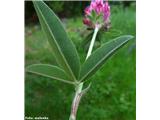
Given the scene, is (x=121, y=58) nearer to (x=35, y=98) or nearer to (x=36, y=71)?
(x=35, y=98)

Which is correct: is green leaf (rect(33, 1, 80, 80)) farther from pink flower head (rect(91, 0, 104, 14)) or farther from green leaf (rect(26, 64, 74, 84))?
pink flower head (rect(91, 0, 104, 14))

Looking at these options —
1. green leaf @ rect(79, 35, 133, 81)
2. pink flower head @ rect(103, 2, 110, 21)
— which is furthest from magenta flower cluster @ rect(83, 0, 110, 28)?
green leaf @ rect(79, 35, 133, 81)

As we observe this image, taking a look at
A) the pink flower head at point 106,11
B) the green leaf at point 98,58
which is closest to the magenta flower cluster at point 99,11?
the pink flower head at point 106,11

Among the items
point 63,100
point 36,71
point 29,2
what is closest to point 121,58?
point 63,100

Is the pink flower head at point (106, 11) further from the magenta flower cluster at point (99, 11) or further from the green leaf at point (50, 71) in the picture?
the green leaf at point (50, 71)

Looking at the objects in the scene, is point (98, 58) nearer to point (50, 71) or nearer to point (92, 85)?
point (50, 71)

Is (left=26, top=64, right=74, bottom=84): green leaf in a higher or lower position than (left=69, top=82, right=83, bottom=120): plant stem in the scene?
higher

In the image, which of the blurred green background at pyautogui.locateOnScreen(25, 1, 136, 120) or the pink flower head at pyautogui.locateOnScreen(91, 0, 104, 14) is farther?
the blurred green background at pyautogui.locateOnScreen(25, 1, 136, 120)
